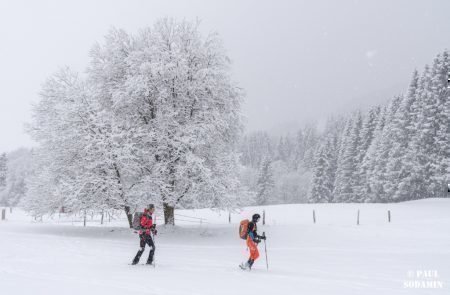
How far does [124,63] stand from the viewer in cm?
2297

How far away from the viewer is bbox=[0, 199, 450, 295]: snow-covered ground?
1012cm

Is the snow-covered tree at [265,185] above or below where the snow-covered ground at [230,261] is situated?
above

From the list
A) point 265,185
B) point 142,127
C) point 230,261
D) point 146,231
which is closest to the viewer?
point 146,231

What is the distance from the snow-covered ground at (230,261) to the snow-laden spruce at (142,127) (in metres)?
2.52

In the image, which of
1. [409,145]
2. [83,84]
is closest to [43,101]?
[83,84]

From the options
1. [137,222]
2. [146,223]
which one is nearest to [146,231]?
[146,223]

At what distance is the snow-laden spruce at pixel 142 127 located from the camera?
68.1 feet

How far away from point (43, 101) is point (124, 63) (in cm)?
530

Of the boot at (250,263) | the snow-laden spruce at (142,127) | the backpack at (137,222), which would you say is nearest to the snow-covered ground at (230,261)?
the boot at (250,263)

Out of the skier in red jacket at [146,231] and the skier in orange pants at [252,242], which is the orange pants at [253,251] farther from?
the skier in red jacket at [146,231]

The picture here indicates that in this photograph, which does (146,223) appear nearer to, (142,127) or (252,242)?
(252,242)

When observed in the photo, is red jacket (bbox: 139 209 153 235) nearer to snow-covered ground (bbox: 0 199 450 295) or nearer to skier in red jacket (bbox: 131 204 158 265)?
skier in red jacket (bbox: 131 204 158 265)

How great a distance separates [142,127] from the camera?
2216 cm

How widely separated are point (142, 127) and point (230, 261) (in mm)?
10218
